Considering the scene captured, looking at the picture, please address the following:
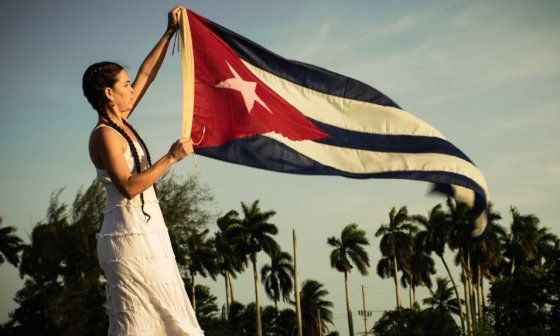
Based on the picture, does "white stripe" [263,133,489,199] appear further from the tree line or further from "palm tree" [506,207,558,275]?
"palm tree" [506,207,558,275]

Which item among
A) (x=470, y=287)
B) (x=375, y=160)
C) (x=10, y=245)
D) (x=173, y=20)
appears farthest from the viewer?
(x=470, y=287)

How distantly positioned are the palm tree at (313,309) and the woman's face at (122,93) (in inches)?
3391

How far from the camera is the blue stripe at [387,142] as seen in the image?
796cm

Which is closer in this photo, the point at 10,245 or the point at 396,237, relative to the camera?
the point at 10,245

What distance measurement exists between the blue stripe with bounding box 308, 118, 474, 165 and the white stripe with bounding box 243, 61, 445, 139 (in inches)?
2.1

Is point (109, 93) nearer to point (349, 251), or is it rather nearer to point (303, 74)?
point (303, 74)

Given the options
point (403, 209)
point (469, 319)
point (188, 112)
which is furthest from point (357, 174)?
point (403, 209)

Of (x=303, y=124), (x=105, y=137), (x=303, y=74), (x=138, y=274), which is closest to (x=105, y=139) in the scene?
(x=105, y=137)

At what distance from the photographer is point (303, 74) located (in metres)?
8.36

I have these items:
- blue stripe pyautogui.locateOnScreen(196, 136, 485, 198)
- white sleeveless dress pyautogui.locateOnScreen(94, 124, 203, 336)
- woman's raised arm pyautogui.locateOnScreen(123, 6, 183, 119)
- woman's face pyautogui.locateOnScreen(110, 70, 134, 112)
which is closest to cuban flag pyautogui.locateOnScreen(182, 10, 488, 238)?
blue stripe pyautogui.locateOnScreen(196, 136, 485, 198)

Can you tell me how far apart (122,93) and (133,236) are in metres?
0.92

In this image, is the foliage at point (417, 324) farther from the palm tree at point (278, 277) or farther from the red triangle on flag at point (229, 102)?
the red triangle on flag at point (229, 102)

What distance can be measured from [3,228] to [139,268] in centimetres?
7090

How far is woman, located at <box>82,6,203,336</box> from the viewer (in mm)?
4395
